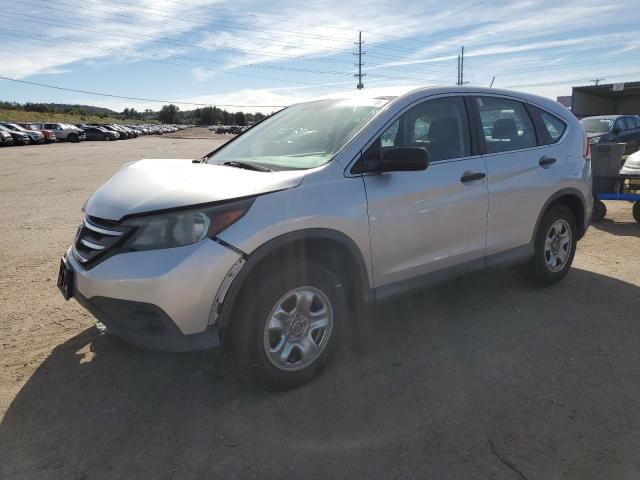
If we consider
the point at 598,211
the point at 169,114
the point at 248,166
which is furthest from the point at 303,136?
the point at 169,114

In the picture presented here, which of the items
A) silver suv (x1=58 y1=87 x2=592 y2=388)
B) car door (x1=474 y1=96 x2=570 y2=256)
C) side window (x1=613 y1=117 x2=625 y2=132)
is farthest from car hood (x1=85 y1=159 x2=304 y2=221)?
side window (x1=613 y1=117 x2=625 y2=132)

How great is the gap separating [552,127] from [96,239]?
3.90m

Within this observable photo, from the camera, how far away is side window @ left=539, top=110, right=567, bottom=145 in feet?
14.8

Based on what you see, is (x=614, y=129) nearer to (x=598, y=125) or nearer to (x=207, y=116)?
(x=598, y=125)

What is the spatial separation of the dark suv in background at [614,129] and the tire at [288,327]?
12.7 meters

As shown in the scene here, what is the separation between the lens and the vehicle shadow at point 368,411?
7.99ft

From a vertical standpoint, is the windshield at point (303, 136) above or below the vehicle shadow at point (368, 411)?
above

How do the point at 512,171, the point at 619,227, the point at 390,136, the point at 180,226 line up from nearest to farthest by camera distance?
the point at 180,226
the point at 390,136
the point at 512,171
the point at 619,227

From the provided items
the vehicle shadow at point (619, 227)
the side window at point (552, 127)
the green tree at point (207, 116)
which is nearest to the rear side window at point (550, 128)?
the side window at point (552, 127)

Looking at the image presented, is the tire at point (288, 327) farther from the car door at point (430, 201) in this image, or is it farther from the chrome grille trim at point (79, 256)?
the chrome grille trim at point (79, 256)

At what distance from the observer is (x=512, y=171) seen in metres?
4.08

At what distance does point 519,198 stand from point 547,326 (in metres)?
1.03

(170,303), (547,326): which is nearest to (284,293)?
(170,303)

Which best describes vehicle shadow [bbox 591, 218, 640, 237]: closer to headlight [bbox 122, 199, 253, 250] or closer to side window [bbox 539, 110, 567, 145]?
side window [bbox 539, 110, 567, 145]
